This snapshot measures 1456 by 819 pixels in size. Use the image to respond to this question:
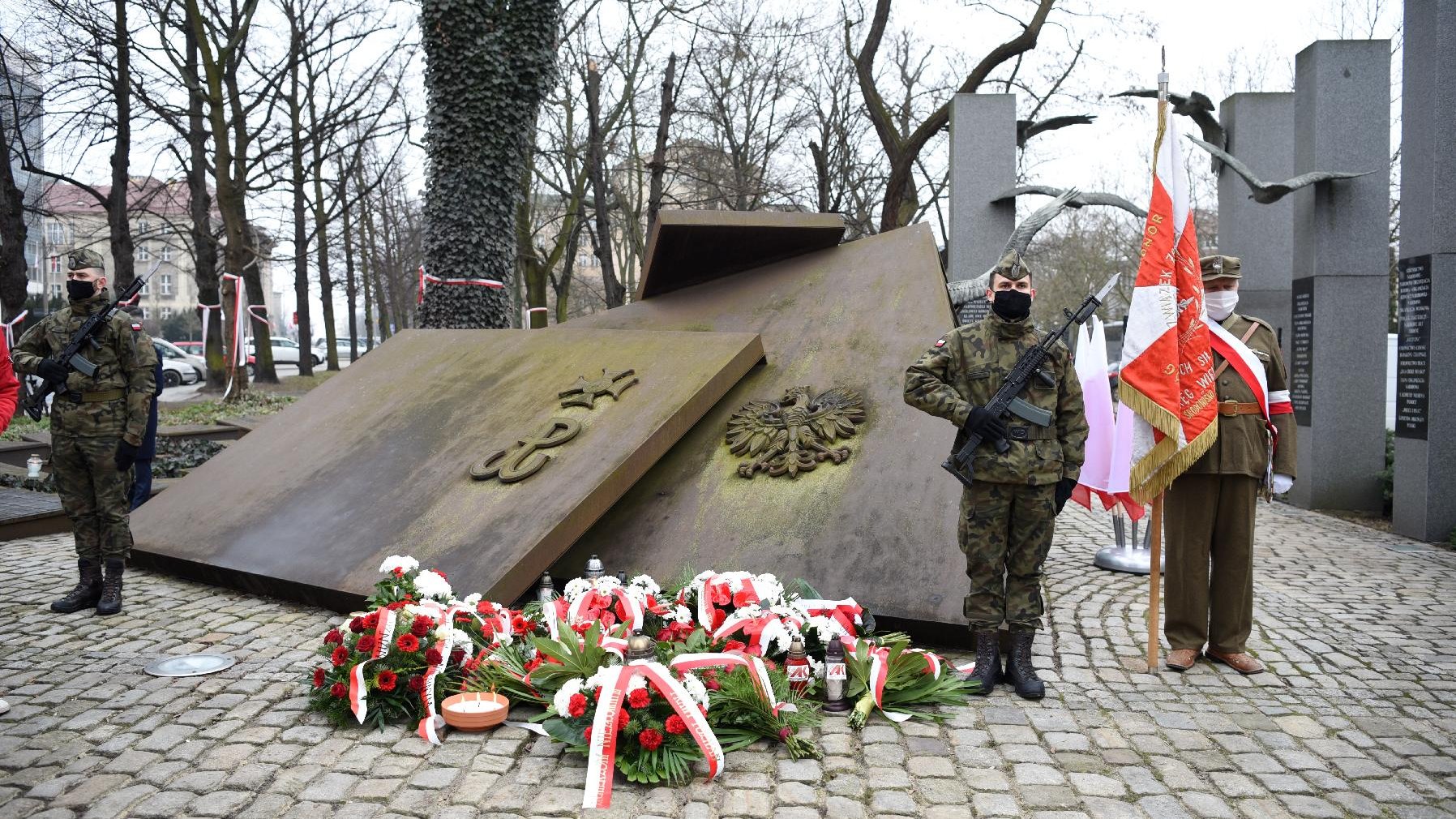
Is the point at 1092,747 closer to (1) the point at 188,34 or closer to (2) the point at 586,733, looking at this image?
(2) the point at 586,733

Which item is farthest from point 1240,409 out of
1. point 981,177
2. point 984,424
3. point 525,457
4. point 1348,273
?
point 981,177

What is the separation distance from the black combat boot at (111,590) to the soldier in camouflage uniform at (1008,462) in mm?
4262

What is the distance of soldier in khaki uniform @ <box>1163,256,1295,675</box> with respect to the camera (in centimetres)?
469

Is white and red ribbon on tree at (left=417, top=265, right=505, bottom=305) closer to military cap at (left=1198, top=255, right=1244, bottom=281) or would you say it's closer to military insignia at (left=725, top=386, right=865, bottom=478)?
A: military insignia at (left=725, top=386, right=865, bottom=478)

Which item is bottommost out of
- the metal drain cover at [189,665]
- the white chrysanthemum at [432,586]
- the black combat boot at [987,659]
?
the metal drain cover at [189,665]

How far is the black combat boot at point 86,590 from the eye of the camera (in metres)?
5.68

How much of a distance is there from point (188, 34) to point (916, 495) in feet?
62.3

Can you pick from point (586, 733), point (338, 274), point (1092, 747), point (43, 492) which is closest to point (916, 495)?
point (1092, 747)

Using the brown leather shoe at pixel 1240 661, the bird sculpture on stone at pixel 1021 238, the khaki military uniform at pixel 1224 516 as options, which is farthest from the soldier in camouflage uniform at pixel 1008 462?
the bird sculpture on stone at pixel 1021 238

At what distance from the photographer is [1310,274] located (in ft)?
33.8

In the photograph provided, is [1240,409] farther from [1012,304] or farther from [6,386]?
[6,386]

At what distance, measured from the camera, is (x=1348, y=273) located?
10102 millimetres

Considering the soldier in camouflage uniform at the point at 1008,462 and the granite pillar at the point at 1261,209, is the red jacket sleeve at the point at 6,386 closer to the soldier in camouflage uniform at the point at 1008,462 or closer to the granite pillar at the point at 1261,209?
the soldier in camouflage uniform at the point at 1008,462

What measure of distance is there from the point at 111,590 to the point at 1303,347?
10327 mm
